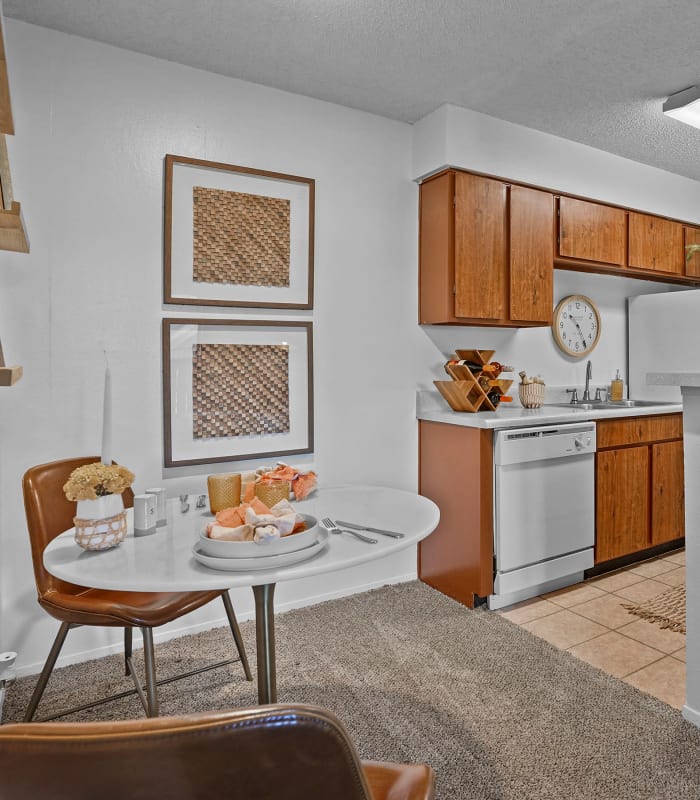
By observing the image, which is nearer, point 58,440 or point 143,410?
point 58,440

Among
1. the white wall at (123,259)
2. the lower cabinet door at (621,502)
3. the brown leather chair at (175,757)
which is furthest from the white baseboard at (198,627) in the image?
the brown leather chair at (175,757)

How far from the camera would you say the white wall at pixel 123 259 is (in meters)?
2.21

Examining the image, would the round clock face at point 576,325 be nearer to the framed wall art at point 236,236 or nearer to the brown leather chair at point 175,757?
the framed wall art at point 236,236

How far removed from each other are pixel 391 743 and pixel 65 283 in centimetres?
214

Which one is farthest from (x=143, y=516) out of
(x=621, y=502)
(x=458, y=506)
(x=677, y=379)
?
(x=621, y=502)

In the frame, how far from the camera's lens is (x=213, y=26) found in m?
2.23

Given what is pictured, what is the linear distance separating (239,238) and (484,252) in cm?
138

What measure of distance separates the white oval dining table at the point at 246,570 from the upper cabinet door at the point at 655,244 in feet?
10.2

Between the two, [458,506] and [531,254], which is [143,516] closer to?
[458,506]

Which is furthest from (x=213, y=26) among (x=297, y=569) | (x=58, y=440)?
(x=297, y=569)

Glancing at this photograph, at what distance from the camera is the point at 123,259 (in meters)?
2.38

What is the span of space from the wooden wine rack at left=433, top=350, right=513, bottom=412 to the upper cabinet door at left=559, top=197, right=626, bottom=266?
93 centimetres

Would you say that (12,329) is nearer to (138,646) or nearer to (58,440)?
(58,440)

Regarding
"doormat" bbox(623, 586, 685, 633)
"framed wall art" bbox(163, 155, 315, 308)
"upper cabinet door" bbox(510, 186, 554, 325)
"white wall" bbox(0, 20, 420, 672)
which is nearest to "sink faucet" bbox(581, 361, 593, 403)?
"upper cabinet door" bbox(510, 186, 554, 325)
